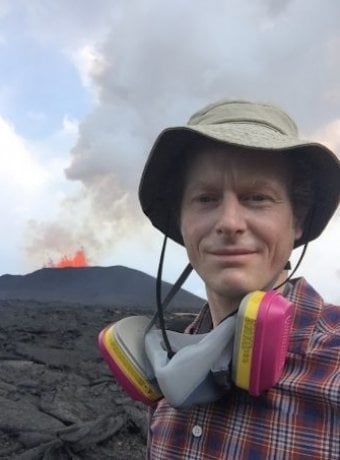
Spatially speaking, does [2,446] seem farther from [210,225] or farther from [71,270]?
[71,270]

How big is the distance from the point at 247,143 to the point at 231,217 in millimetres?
210

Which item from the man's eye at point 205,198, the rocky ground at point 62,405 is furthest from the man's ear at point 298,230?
the rocky ground at point 62,405

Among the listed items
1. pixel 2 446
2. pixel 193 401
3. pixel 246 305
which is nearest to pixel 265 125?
pixel 246 305

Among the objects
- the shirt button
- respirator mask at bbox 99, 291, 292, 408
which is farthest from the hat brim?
the shirt button

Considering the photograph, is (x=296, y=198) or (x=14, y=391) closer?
(x=296, y=198)

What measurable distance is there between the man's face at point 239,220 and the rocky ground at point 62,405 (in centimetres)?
59

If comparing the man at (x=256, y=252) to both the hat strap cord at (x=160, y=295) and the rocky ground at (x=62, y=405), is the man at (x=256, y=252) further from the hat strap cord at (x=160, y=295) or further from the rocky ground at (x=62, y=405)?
the rocky ground at (x=62, y=405)

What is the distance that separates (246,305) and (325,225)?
600 millimetres

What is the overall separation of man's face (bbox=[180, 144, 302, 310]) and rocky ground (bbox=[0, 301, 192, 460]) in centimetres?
59

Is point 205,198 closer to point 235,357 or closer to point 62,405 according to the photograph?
point 235,357

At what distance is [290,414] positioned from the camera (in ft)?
5.24

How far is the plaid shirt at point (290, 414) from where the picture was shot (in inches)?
61.4

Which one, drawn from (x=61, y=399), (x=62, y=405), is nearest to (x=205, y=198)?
(x=62, y=405)

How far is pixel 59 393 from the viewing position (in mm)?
7082
